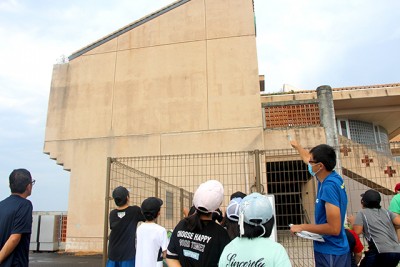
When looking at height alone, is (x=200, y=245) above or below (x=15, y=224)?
below

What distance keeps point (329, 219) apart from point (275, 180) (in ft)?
16.0

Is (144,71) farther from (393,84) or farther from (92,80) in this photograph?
(393,84)

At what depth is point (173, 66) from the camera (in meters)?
13.4

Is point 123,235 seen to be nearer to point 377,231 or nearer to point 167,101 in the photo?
point 377,231

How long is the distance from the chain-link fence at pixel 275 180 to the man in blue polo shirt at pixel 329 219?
8.73 feet

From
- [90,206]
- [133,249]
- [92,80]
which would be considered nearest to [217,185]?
[133,249]

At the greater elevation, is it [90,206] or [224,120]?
[224,120]

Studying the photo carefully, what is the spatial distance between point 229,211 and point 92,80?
12589 mm

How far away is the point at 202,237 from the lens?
246 centimetres

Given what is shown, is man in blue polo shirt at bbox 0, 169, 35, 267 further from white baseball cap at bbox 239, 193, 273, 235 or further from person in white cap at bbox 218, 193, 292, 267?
white baseball cap at bbox 239, 193, 273, 235

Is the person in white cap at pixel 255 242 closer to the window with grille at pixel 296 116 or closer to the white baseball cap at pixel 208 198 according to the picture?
the white baseball cap at pixel 208 198

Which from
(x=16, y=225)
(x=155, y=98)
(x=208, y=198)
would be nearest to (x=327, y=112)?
(x=155, y=98)

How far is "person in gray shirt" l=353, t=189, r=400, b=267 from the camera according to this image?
3891mm

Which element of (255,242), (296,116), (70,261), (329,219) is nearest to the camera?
(255,242)
